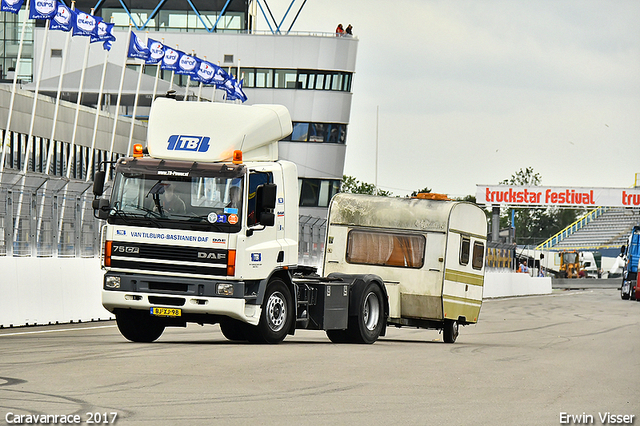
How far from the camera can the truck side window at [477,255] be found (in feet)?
65.6

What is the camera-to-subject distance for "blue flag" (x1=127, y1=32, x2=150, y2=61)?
4253cm

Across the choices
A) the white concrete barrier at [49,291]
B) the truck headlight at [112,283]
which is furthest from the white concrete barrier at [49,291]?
the truck headlight at [112,283]

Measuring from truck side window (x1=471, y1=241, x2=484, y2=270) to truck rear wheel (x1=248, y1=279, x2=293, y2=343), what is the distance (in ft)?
17.0

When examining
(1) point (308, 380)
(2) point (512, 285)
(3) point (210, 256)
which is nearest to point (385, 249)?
(3) point (210, 256)

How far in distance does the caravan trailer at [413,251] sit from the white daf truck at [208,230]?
2.57 m

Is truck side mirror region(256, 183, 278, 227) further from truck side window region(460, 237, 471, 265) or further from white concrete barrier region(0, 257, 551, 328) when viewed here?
white concrete barrier region(0, 257, 551, 328)

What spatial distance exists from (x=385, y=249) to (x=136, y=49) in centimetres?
2621

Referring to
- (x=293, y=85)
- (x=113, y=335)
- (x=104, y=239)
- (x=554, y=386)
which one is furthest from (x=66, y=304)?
(x=293, y=85)

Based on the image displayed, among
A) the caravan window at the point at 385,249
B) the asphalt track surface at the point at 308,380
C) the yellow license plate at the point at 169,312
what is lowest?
the asphalt track surface at the point at 308,380

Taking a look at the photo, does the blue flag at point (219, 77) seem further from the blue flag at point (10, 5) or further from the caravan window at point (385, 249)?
the caravan window at point (385, 249)

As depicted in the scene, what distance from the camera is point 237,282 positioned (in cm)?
1464

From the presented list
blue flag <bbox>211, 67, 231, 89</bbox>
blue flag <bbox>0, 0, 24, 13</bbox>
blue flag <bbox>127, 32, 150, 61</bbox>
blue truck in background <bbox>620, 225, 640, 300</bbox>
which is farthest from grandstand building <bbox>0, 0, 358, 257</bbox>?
blue truck in background <bbox>620, 225, 640, 300</bbox>

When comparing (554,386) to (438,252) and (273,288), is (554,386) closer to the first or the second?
(273,288)

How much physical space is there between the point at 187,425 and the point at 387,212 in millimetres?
11483
